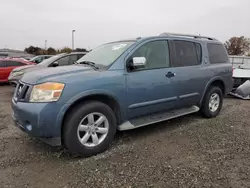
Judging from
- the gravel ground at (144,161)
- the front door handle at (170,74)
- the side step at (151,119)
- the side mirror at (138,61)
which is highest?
the side mirror at (138,61)

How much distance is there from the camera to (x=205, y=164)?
323 cm

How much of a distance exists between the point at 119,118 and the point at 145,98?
557 mm

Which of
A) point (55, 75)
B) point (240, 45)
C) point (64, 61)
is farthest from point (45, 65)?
point (240, 45)

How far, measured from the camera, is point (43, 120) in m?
3.06

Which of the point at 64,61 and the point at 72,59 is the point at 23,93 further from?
the point at 72,59

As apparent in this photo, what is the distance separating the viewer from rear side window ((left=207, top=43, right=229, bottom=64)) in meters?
5.39

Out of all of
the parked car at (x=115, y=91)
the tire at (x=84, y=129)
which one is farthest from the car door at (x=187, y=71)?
the tire at (x=84, y=129)

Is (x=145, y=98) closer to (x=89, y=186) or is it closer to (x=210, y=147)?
(x=210, y=147)

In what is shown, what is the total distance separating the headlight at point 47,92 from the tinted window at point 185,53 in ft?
7.39

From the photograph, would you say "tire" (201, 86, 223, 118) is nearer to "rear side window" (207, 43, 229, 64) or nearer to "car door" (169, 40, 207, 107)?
"car door" (169, 40, 207, 107)

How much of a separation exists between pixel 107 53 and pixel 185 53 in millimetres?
1604

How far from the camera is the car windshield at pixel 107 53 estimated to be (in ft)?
13.0

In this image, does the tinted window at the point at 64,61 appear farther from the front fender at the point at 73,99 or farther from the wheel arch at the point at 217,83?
the front fender at the point at 73,99

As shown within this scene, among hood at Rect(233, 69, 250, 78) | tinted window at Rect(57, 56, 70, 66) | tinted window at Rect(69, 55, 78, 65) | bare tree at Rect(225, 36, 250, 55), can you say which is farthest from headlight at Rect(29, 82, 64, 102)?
bare tree at Rect(225, 36, 250, 55)
